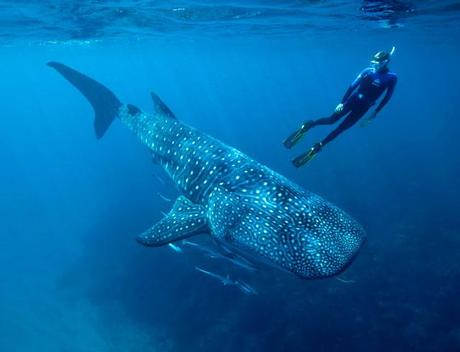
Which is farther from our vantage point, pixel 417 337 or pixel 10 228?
pixel 10 228

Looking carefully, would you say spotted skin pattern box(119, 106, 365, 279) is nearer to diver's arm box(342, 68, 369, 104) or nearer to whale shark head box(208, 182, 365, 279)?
whale shark head box(208, 182, 365, 279)

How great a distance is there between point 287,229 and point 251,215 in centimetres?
72

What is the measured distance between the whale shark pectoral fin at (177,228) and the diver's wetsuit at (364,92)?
334cm

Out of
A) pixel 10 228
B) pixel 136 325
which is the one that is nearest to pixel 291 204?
pixel 136 325

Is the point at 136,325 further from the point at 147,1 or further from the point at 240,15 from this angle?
the point at 240,15

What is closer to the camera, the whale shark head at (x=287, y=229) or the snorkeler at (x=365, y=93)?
the whale shark head at (x=287, y=229)

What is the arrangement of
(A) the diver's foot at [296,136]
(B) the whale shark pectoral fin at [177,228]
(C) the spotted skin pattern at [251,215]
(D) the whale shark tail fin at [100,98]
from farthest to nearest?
(D) the whale shark tail fin at [100,98] → (A) the diver's foot at [296,136] → (B) the whale shark pectoral fin at [177,228] → (C) the spotted skin pattern at [251,215]

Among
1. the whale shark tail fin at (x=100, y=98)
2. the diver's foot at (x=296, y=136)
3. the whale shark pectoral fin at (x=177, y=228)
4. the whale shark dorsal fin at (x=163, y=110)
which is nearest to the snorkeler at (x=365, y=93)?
the diver's foot at (x=296, y=136)

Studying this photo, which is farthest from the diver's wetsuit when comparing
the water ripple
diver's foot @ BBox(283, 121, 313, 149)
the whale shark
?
the water ripple

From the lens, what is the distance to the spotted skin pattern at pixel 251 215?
210 inches

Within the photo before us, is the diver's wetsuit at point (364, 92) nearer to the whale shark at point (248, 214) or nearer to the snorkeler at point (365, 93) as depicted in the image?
the snorkeler at point (365, 93)

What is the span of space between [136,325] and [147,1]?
1342 cm

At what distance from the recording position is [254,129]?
144ft

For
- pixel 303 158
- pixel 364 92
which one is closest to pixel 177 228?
pixel 303 158
